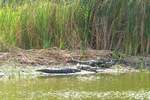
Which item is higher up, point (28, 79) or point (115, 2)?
point (115, 2)

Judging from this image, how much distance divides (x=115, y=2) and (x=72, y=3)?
1.05 m

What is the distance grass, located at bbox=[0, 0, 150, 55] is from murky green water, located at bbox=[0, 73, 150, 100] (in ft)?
7.54

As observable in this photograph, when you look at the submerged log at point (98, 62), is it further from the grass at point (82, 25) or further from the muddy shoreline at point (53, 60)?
the grass at point (82, 25)

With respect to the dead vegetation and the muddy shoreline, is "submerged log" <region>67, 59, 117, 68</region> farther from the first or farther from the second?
the dead vegetation

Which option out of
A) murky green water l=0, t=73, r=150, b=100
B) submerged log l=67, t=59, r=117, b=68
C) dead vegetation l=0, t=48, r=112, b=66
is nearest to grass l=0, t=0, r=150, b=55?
dead vegetation l=0, t=48, r=112, b=66

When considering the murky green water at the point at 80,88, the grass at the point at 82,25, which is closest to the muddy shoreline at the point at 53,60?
the grass at the point at 82,25

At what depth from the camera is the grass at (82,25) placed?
12.4 metres

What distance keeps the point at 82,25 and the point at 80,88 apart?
4302mm

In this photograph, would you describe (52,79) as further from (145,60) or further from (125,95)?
(145,60)

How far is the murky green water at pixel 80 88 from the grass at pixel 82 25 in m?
2.30

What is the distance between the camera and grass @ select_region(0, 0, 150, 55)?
40.7 feet

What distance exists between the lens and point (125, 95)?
809cm

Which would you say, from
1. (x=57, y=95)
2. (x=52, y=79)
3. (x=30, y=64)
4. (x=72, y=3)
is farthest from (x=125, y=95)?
(x=72, y=3)

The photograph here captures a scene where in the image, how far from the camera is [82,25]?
1285 cm
